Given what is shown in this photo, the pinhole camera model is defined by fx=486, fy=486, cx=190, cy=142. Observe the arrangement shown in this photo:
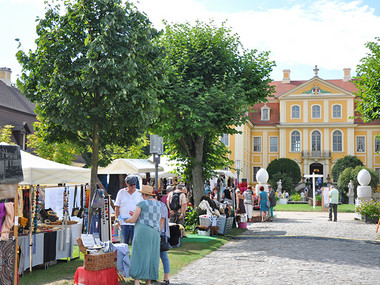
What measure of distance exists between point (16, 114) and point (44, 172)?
2705cm

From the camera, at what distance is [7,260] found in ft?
20.0

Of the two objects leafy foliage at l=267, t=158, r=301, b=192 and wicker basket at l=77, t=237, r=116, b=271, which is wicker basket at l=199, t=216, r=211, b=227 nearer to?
wicker basket at l=77, t=237, r=116, b=271

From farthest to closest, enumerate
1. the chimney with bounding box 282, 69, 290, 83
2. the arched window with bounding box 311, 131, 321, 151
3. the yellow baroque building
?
the chimney with bounding box 282, 69, 290, 83, the arched window with bounding box 311, 131, 321, 151, the yellow baroque building

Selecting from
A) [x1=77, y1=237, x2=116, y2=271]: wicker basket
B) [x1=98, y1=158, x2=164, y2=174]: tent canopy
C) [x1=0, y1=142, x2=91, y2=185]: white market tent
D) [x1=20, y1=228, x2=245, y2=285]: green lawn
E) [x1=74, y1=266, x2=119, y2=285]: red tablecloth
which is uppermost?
[x1=98, y1=158, x2=164, y2=174]: tent canopy

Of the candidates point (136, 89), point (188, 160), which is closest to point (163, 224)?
point (136, 89)

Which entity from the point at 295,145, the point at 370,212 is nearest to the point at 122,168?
the point at 370,212

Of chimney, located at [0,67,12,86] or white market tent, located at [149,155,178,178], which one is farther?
chimney, located at [0,67,12,86]

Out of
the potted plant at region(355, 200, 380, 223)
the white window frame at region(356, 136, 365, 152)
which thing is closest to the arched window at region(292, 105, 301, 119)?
the white window frame at region(356, 136, 365, 152)

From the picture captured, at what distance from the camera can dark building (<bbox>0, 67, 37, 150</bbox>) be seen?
1307 inches

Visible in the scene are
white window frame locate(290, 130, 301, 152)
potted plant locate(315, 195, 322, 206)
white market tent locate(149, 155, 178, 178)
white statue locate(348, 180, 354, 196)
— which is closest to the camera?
white market tent locate(149, 155, 178, 178)

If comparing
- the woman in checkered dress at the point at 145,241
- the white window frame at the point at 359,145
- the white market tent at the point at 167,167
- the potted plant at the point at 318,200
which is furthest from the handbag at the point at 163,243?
the white window frame at the point at 359,145

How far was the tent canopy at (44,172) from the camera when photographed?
9.06 metres

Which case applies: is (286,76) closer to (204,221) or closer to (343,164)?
(343,164)

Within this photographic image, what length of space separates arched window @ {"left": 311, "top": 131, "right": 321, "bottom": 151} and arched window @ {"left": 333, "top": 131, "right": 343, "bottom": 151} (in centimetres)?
174
